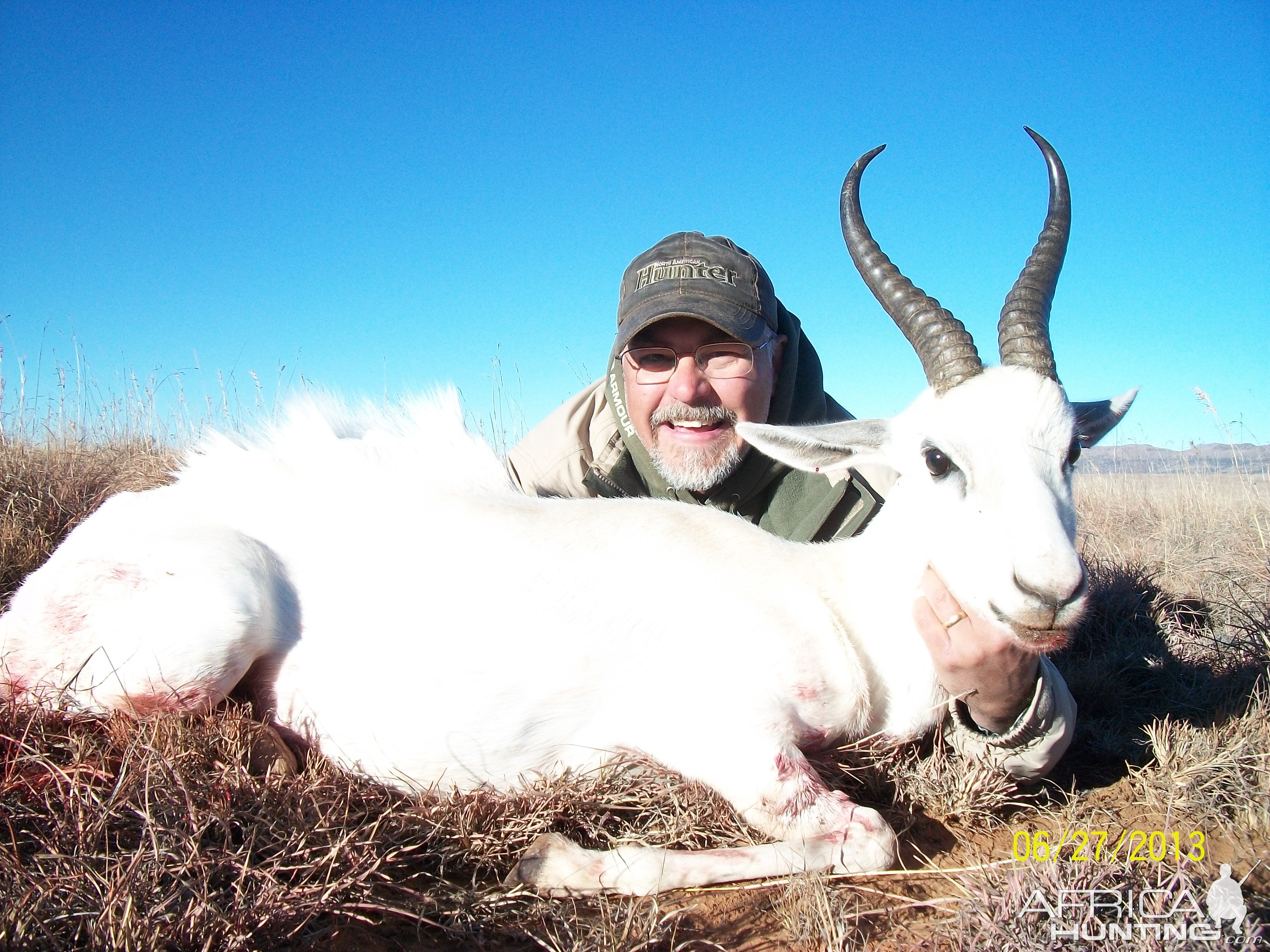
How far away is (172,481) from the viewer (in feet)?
18.9

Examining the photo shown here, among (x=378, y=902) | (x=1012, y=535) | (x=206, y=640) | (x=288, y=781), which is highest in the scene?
(x=1012, y=535)

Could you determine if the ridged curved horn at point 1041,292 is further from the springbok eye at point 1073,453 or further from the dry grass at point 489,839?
the dry grass at point 489,839

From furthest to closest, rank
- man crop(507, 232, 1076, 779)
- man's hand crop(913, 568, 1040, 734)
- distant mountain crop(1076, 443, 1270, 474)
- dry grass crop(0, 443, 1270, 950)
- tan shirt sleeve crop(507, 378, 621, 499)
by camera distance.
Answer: distant mountain crop(1076, 443, 1270, 474) → tan shirt sleeve crop(507, 378, 621, 499) → man crop(507, 232, 1076, 779) → man's hand crop(913, 568, 1040, 734) → dry grass crop(0, 443, 1270, 950)

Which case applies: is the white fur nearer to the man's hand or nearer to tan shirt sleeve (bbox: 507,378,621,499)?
the man's hand

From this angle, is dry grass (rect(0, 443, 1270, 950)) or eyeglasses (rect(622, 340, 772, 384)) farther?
eyeglasses (rect(622, 340, 772, 384))

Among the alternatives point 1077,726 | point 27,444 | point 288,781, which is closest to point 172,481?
point 27,444

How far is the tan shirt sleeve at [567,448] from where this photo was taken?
486cm

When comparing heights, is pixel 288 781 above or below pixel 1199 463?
below

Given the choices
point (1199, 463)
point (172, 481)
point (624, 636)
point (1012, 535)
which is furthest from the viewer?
point (1199, 463)

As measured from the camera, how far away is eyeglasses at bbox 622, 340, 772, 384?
4.37m

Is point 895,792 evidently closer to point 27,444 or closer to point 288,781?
point 288,781

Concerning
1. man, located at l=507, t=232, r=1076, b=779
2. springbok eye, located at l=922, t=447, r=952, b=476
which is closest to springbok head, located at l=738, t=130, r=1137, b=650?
springbok eye, located at l=922, t=447, r=952, b=476

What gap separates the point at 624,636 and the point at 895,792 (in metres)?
1.16
